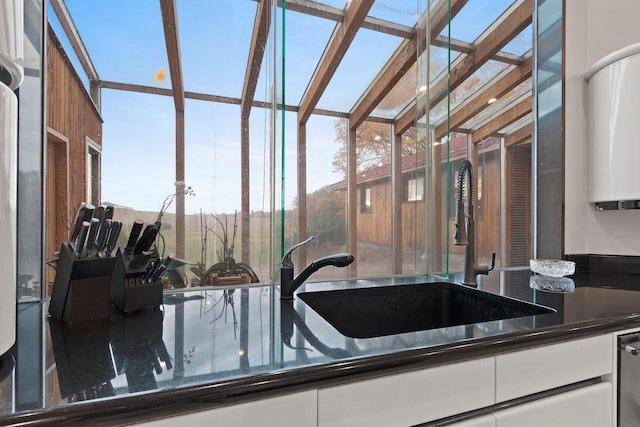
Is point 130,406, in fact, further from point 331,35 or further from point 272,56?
point 331,35

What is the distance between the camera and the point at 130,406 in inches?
20.7

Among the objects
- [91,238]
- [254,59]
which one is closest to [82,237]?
[91,238]

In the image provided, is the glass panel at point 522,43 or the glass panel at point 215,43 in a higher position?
the glass panel at point 522,43

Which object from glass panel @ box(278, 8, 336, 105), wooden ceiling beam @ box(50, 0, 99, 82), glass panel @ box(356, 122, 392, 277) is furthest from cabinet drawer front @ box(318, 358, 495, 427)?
wooden ceiling beam @ box(50, 0, 99, 82)

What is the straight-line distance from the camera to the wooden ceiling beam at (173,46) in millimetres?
1352

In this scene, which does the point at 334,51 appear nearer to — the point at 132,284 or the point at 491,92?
the point at 491,92

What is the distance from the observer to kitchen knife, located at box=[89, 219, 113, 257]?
0.93 m

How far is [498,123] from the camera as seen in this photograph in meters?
2.50

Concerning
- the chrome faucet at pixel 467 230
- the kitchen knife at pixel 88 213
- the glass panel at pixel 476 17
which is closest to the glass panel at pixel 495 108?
the glass panel at pixel 476 17

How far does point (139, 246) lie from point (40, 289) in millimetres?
466

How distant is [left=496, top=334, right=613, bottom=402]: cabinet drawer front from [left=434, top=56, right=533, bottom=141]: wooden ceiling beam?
163 cm

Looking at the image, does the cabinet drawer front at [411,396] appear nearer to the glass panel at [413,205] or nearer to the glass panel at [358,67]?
the glass panel at [413,205]

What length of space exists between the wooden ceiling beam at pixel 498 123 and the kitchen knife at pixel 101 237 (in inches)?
93.6

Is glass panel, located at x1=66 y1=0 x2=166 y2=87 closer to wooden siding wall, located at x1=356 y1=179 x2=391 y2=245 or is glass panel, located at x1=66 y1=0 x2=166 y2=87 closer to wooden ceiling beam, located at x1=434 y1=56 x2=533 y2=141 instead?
wooden siding wall, located at x1=356 y1=179 x2=391 y2=245
